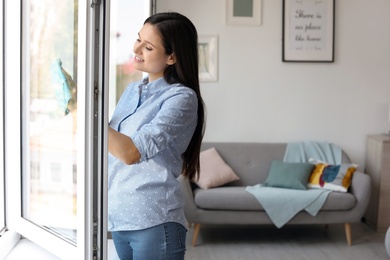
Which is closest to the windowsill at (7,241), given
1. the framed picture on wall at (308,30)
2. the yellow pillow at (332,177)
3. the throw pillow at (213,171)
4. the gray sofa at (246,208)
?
the gray sofa at (246,208)

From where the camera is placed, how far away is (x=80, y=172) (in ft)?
5.91

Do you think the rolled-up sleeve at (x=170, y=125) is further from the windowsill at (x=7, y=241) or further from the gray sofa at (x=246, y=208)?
the gray sofa at (x=246, y=208)

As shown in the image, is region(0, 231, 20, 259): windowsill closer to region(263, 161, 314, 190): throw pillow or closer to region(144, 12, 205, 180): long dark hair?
region(144, 12, 205, 180): long dark hair

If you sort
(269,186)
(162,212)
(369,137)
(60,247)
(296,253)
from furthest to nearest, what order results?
(369,137), (269,186), (296,253), (60,247), (162,212)

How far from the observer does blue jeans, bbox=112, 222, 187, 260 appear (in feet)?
5.42

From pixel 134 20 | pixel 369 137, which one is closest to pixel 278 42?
pixel 369 137

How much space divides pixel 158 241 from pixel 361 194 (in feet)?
11.1

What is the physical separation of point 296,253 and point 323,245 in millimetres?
313

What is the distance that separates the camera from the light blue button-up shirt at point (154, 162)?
1.66 metres

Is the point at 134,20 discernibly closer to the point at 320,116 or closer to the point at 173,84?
the point at 320,116

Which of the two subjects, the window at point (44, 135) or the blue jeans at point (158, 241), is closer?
the blue jeans at point (158, 241)

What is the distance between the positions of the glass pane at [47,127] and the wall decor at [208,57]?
272cm

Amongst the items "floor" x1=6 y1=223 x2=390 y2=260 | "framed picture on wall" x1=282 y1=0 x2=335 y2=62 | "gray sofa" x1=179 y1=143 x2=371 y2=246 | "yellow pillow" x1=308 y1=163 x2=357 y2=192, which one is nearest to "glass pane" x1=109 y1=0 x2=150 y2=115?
"gray sofa" x1=179 y1=143 x2=371 y2=246

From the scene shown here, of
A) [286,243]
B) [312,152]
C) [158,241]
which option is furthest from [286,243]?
[158,241]
